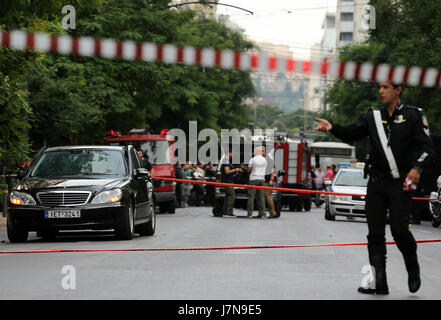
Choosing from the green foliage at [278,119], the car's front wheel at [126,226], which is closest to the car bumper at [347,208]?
the car's front wheel at [126,226]

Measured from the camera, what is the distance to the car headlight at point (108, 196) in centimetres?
1474

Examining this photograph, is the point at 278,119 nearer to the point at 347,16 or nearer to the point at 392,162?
the point at 347,16

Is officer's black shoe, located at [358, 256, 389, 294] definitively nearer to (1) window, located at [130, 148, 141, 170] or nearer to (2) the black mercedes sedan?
(2) the black mercedes sedan

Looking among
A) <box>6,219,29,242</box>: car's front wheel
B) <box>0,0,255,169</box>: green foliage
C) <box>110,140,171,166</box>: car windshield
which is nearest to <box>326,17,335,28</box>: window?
<box>0,0,255,169</box>: green foliage

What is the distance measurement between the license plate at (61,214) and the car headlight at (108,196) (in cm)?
32

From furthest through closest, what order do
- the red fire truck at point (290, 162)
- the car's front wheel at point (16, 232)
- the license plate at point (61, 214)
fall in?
the red fire truck at point (290, 162), the car's front wheel at point (16, 232), the license plate at point (61, 214)

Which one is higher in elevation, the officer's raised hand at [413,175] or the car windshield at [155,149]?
the officer's raised hand at [413,175]

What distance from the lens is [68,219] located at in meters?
14.6

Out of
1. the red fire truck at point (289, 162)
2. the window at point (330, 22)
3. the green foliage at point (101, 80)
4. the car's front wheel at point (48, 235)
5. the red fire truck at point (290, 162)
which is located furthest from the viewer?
the window at point (330, 22)

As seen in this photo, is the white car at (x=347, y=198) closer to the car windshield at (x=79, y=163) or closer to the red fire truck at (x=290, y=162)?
the red fire truck at (x=290, y=162)

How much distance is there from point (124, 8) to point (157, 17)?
4.18 ft

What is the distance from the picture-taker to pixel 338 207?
26.5m
